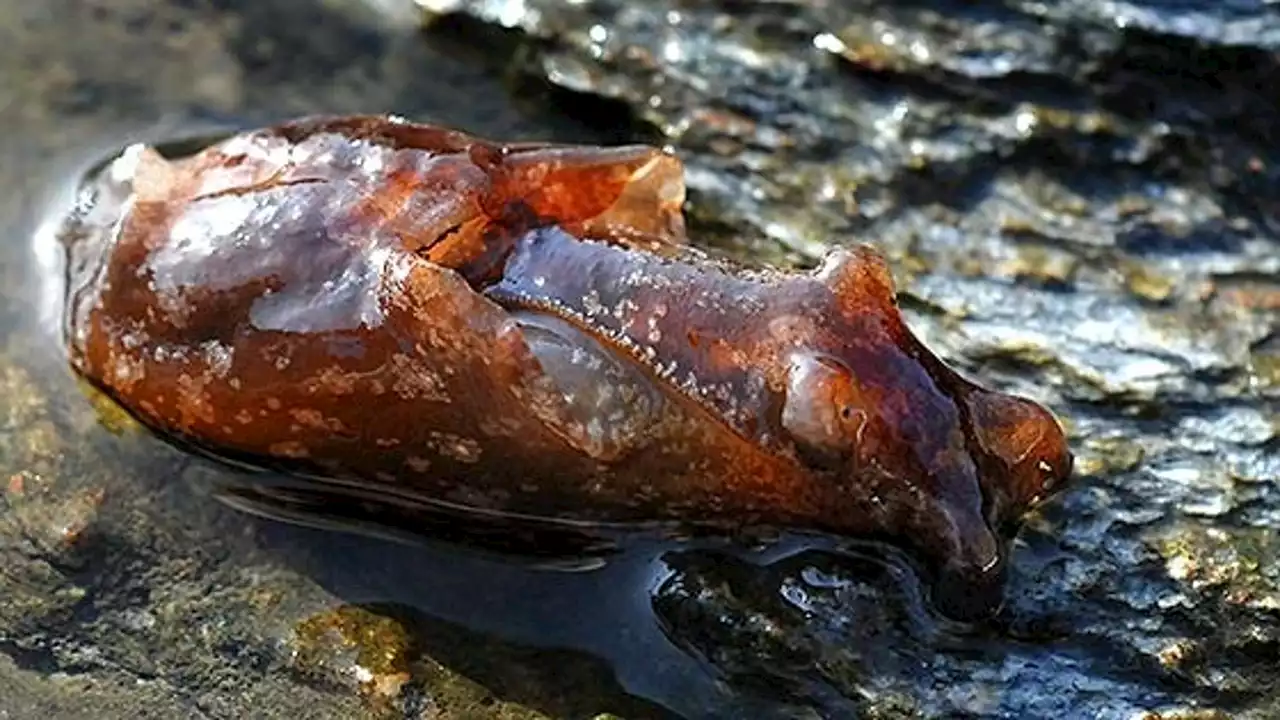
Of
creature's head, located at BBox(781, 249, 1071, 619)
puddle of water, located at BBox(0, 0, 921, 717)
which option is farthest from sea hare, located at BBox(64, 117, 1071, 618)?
puddle of water, located at BBox(0, 0, 921, 717)

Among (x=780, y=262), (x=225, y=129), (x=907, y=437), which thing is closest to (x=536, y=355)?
(x=907, y=437)

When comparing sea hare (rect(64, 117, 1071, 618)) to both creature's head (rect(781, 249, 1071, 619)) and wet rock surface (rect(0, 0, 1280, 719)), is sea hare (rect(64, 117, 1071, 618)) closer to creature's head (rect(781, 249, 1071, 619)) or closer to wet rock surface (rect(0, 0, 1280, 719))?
creature's head (rect(781, 249, 1071, 619))

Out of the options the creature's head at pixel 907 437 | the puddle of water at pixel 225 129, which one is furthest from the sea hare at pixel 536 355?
the puddle of water at pixel 225 129

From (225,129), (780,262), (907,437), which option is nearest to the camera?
(907,437)

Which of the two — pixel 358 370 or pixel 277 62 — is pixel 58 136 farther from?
pixel 358 370

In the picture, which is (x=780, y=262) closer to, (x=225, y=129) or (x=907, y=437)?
(x=907, y=437)

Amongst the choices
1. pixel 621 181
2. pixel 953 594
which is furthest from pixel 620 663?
pixel 621 181

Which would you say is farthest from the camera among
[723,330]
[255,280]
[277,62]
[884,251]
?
[277,62]
